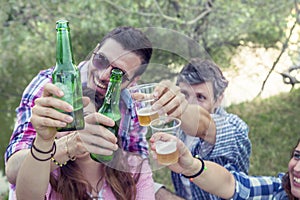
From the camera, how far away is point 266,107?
5.04 m

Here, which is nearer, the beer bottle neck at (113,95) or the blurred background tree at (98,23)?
the beer bottle neck at (113,95)

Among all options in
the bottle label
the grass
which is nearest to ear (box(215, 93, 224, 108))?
the bottle label

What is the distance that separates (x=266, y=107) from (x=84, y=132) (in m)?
3.87

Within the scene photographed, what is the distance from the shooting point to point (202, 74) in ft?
7.11

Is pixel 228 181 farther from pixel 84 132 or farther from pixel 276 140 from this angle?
pixel 276 140

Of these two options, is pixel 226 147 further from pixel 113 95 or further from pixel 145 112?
pixel 113 95

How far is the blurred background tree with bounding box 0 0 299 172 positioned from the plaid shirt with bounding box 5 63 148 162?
213 centimetres

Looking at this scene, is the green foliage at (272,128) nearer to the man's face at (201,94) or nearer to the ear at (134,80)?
the man's face at (201,94)

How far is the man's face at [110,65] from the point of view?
1544 mm

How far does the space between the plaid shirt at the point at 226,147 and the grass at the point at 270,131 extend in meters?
1.59

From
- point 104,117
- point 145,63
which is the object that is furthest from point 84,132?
point 145,63

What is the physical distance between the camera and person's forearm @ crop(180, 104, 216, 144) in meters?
1.68

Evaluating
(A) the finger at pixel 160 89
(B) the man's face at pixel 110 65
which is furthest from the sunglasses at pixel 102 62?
(A) the finger at pixel 160 89

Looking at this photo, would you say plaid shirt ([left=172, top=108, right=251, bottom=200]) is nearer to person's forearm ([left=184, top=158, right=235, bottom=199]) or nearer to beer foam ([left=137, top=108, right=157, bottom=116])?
person's forearm ([left=184, top=158, right=235, bottom=199])
